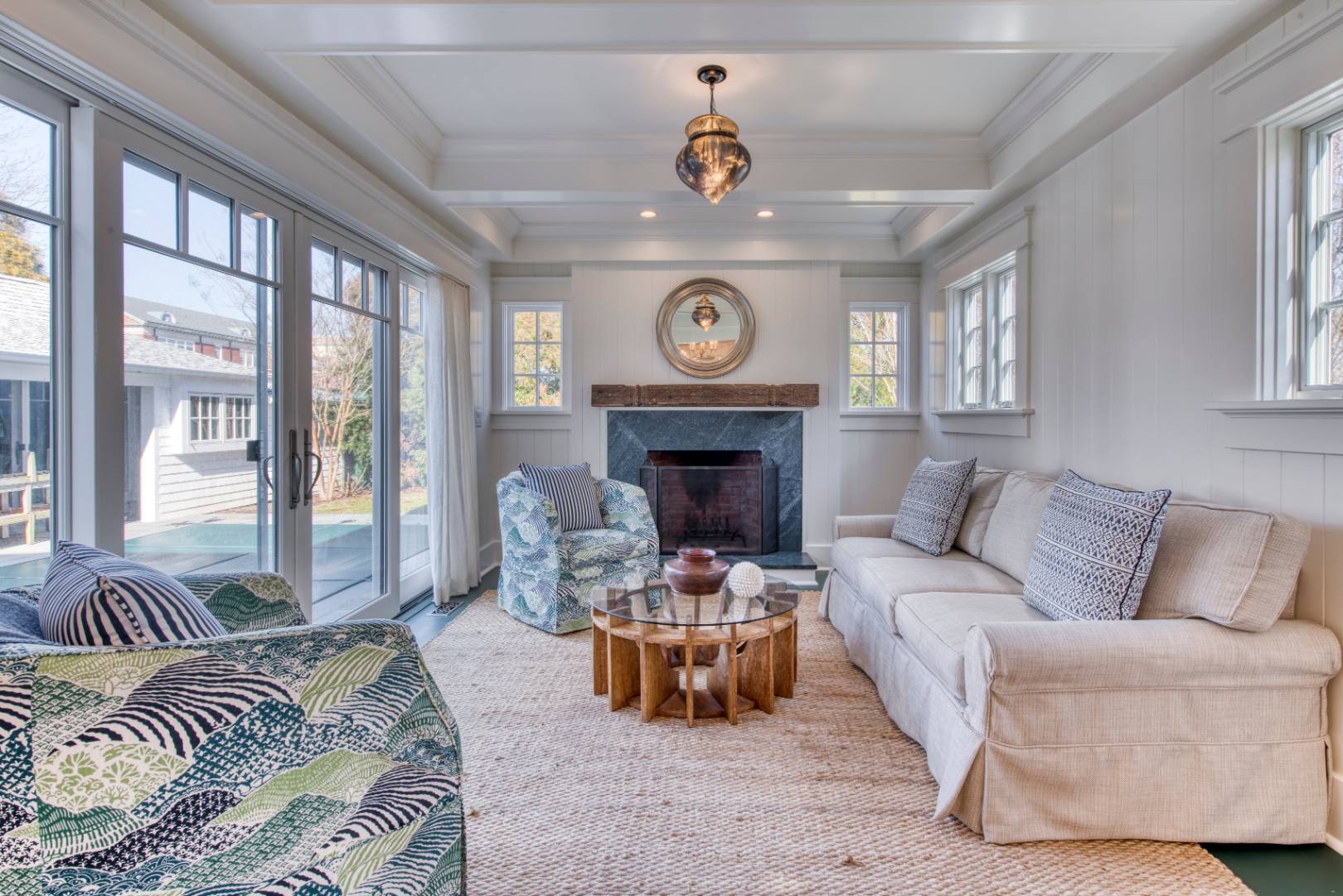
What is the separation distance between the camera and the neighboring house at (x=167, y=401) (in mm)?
1721

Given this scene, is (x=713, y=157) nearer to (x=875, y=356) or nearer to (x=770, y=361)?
(x=770, y=361)

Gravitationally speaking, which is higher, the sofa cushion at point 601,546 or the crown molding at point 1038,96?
the crown molding at point 1038,96

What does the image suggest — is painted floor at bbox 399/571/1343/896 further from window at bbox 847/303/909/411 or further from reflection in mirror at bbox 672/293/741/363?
reflection in mirror at bbox 672/293/741/363

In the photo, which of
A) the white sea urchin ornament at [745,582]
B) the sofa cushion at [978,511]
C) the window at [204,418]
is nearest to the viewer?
the window at [204,418]

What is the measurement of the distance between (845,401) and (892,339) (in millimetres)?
636

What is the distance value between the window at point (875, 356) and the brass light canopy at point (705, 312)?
3.57ft

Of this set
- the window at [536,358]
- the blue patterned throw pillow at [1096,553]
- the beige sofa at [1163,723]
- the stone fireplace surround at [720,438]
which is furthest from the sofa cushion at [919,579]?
the window at [536,358]

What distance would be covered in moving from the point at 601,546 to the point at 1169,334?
2.70 metres

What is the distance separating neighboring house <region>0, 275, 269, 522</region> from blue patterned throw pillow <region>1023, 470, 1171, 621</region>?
2937 mm

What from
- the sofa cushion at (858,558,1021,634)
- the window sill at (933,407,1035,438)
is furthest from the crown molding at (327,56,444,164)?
the window sill at (933,407,1035,438)

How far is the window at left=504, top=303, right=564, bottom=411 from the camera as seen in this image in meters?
5.28

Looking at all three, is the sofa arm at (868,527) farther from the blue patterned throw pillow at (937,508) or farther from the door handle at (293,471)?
the door handle at (293,471)

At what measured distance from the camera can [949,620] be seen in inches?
86.4

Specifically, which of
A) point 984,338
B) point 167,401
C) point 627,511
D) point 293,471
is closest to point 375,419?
point 293,471
